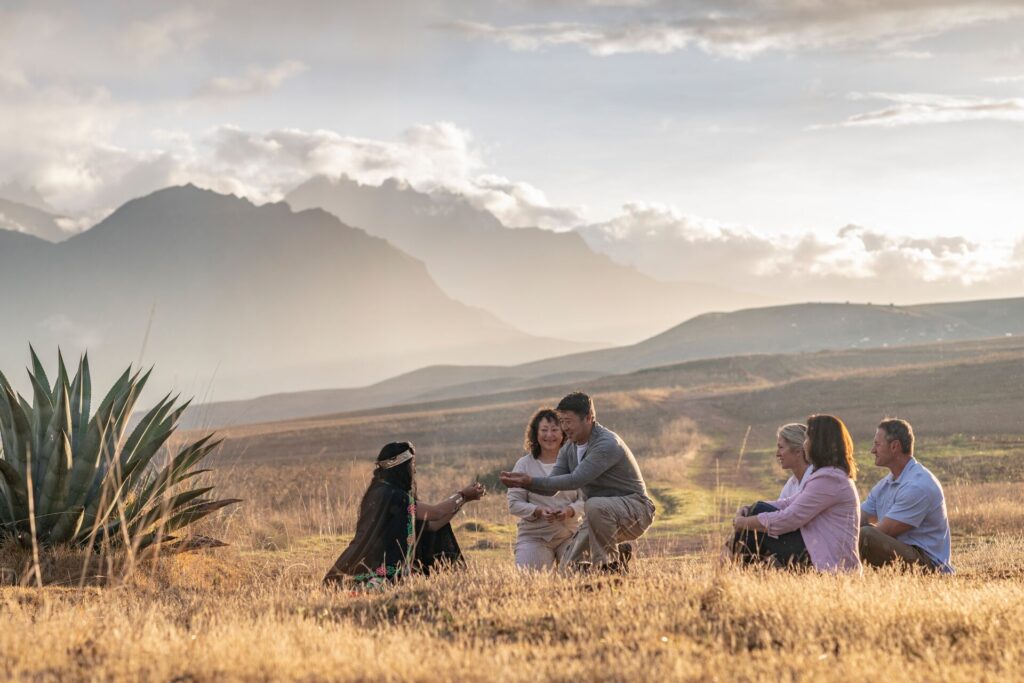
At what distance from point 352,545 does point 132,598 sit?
1.73 m

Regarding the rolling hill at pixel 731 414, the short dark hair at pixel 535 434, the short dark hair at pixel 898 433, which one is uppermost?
the short dark hair at pixel 535 434

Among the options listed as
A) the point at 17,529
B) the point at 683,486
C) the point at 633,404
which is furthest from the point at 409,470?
the point at 633,404

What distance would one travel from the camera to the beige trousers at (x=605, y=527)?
→ 8039 millimetres

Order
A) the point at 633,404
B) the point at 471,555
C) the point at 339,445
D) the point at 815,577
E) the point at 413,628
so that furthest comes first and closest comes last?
the point at 633,404, the point at 339,445, the point at 471,555, the point at 815,577, the point at 413,628

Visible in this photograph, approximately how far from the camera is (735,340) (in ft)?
465

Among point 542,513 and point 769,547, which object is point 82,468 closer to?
point 542,513

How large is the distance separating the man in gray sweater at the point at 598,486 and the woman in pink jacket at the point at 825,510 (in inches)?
37.9

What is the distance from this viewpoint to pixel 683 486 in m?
22.2

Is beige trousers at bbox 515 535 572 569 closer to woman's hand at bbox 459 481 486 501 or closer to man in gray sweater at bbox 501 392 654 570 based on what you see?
man in gray sweater at bbox 501 392 654 570

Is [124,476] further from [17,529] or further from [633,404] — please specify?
[633,404]

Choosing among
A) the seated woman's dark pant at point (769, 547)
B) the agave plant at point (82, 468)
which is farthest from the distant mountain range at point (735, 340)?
the seated woman's dark pant at point (769, 547)

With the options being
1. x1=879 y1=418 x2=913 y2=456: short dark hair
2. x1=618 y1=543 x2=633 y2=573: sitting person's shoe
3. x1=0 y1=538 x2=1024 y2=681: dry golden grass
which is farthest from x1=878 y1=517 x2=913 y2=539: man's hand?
x1=618 y1=543 x2=633 y2=573: sitting person's shoe

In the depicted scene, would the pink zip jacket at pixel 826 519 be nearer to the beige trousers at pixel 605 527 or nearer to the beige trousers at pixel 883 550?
the beige trousers at pixel 883 550

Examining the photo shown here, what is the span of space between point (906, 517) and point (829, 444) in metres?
1.30
